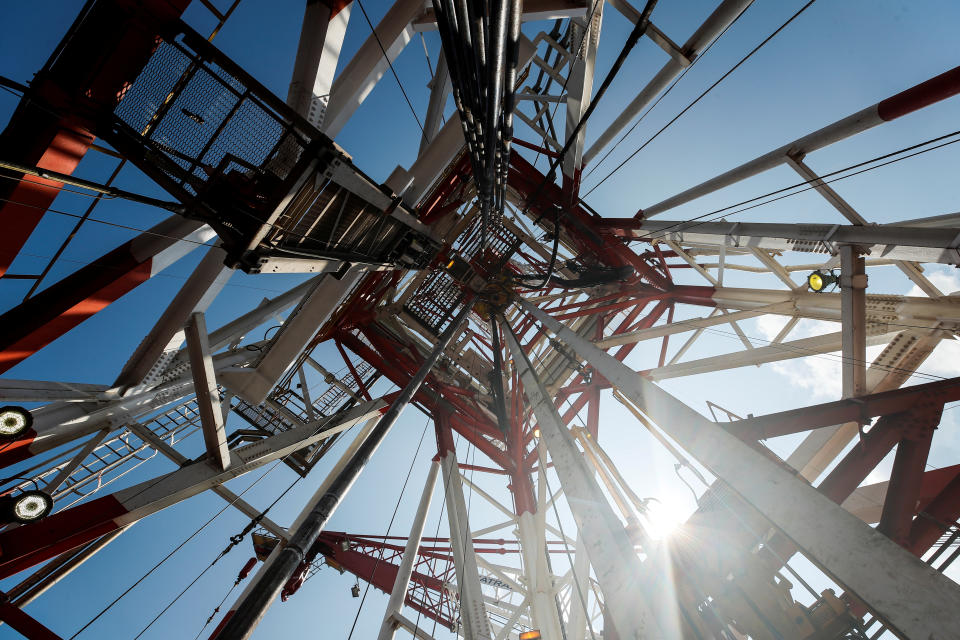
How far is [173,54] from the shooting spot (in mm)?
4609

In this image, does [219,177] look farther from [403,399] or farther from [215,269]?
[403,399]

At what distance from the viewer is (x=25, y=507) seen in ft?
14.9

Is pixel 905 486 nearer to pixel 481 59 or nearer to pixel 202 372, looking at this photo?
pixel 481 59

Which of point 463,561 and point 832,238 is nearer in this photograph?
point 832,238

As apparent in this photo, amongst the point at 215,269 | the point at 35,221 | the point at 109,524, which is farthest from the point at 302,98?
the point at 109,524

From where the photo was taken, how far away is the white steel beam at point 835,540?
187 cm

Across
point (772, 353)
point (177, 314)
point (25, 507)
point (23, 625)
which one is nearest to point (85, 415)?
point (25, 507)

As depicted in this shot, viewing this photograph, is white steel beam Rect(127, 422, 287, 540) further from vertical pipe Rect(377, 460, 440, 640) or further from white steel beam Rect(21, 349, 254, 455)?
vertical pipe Rect(377, 460, 440, 640)

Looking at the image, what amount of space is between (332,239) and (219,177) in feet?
5.40

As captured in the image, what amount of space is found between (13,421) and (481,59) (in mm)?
6927

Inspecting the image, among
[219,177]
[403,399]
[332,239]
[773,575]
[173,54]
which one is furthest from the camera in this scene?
[332,239]

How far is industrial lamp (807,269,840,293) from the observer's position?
5.84 meters

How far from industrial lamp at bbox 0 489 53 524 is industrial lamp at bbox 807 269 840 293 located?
10832mm

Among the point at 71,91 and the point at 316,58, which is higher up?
the point at 316,58
